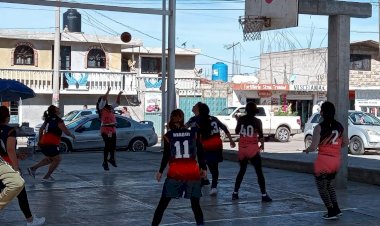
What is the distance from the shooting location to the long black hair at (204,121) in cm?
1158

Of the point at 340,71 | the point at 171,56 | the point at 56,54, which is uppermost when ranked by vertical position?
the point at 56,54

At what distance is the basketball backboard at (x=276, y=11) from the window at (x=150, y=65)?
1101 inches

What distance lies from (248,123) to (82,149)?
42.4ft

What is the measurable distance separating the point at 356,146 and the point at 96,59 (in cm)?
1922

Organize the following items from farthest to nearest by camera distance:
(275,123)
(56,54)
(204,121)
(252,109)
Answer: (275,123)
(56,54)
(204,121)
(252,109)

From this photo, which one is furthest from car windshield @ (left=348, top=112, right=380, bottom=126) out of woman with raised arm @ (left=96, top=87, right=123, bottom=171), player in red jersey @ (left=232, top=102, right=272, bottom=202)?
player in red jersey @ (left=232, top=102, right=272, bottom=202)

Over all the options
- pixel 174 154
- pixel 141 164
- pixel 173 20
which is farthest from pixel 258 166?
pixel 173 20

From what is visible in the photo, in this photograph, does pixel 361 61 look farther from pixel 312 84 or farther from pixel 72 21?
pixel 72 21

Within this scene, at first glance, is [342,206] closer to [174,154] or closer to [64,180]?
[174,154]

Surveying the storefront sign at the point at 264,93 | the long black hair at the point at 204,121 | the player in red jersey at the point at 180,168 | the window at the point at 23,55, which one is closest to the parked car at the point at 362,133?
the long black hair at the point at 204,121

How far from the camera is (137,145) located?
23.6 m

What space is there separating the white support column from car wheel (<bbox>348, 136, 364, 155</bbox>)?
11177 millimetres

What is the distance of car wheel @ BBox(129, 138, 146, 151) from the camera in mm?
23453

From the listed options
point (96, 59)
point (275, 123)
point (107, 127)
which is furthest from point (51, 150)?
point (96, 59)
